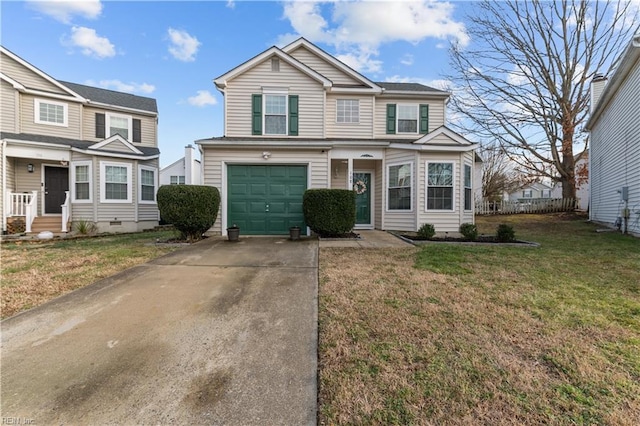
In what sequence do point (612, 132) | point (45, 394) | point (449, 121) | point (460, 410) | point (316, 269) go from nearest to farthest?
1. point (460, 410)
2. point (45, 394)
3. point (316, 269)
4. point (612, 132)
5. point (449, 121)

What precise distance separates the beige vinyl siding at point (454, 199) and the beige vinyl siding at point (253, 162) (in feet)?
11.1

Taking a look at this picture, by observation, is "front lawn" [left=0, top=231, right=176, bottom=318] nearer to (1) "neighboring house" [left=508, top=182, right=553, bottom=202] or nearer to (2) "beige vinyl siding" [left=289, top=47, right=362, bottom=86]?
(2) "beige vinyl siding" [left=289, top=47, right=362, bottom=86]

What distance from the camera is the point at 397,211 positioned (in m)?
10.8

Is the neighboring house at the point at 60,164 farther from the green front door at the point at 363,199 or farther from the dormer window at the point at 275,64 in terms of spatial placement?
the green front door at the point at 363,199

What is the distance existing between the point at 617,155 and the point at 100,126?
73.0 ft

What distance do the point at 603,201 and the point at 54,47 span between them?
22247mm

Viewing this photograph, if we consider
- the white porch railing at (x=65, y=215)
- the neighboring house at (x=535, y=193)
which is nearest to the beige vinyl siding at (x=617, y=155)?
the white porch railing at (x=65, y=215)

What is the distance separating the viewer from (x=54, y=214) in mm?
12500

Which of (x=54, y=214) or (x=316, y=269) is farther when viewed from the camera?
(x=54, y=214)

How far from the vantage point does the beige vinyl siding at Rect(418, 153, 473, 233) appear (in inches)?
400

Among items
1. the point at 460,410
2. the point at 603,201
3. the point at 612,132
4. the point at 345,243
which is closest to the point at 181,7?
the point at 345,243

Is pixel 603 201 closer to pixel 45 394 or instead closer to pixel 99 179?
pixel 45 394

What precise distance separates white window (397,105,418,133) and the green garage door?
5.84m

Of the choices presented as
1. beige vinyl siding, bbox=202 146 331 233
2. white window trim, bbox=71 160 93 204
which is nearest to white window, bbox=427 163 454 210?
beige vinyl siding, bbox=202 146 331 233
